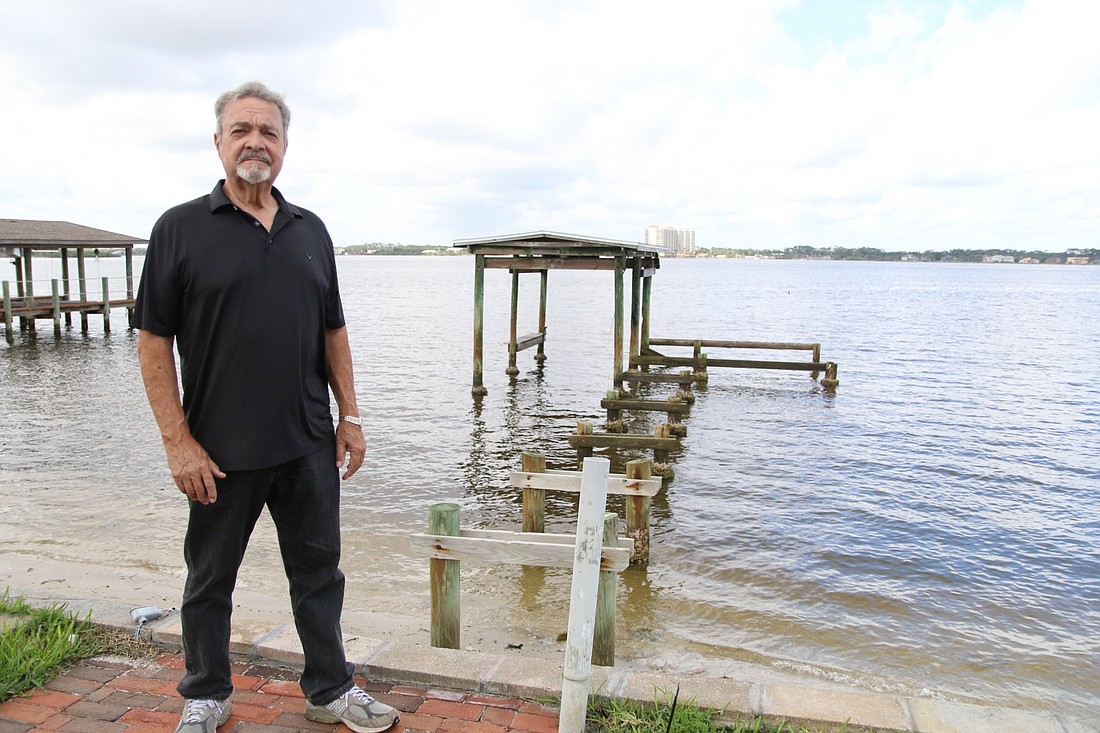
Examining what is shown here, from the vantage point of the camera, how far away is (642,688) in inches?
141

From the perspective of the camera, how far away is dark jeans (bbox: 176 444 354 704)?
3033 millimetres

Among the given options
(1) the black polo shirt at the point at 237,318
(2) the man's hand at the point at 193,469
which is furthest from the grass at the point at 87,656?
(1) the black polo shirt at the point at 237,318

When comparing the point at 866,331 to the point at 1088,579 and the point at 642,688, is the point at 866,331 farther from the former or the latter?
the point at 642,688

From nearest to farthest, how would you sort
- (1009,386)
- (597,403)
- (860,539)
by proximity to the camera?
(860,539) → (597,403) → (1009,386)

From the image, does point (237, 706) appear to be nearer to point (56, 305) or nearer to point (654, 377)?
point (654, 377)

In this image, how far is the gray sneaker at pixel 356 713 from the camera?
3.22 m

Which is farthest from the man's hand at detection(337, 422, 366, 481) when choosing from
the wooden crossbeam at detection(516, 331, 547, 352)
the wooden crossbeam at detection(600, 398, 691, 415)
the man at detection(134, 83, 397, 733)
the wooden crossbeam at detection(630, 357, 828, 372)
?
the wooden crossbeam at detection(516, 331, 547, 352)

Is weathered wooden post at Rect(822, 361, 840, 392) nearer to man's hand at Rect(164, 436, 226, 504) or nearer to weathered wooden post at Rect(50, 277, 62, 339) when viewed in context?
man's hand at Rect(164, 436, 226, 504)

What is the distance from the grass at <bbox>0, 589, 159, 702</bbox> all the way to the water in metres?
2.62

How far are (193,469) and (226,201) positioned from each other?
962 mm

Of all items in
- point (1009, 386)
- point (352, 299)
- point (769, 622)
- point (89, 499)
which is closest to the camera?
point (769, 622)

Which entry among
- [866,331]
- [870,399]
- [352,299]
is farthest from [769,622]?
[352,299]

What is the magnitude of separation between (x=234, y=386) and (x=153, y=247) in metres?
0.55

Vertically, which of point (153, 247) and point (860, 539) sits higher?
point (153, 247)
